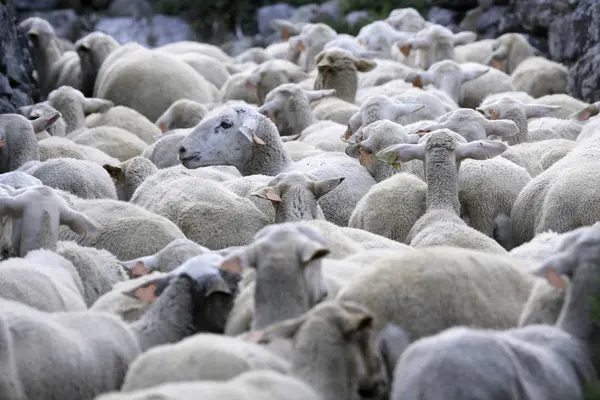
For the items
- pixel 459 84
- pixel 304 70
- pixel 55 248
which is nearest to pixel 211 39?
pixel 304 70

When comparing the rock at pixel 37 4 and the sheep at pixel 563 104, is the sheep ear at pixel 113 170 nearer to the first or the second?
the sheep at pixel 563 104

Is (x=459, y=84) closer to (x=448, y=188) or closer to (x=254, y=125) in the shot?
(x=254, y=125)

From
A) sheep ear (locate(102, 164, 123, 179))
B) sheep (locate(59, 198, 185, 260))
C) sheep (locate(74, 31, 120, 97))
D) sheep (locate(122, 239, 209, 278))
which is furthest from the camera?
sheep (locate(74, 31, 120, 97))

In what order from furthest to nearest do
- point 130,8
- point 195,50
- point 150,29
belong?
point 130,8 → point 150,29 → point 195,50

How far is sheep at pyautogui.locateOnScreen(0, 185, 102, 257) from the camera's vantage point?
6969 millimetres

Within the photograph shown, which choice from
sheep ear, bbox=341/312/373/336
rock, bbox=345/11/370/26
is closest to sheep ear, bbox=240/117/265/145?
sheep ear, bbox=341/312/373/336

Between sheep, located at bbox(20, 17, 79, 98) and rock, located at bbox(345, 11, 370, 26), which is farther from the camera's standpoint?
rock, located at bbox(345, 11, 370, 26)

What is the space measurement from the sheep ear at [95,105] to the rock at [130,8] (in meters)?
11.1

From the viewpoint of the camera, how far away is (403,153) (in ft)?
27.3

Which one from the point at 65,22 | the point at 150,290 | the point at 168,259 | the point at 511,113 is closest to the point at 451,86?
the point at 511,113

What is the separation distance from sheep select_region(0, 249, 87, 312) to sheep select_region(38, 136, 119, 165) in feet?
11.8

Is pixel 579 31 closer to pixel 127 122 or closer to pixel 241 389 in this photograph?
pixel 127 122

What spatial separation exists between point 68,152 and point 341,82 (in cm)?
367

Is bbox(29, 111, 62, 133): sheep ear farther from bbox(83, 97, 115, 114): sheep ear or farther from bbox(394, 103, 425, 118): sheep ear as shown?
bbox(394, 103, 425, 118): sheep ear
